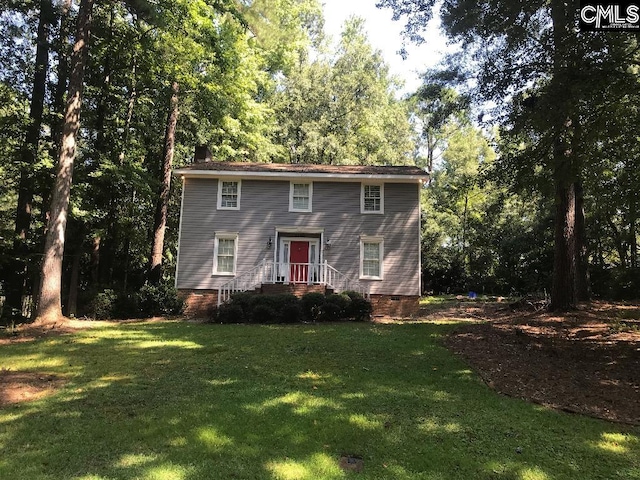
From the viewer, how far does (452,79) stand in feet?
35.3

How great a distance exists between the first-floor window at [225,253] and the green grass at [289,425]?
9.19 m

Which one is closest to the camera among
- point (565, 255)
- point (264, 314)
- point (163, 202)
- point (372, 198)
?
point (565, 255)

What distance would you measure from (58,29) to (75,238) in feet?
26.8

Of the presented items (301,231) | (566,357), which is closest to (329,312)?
(301,231)

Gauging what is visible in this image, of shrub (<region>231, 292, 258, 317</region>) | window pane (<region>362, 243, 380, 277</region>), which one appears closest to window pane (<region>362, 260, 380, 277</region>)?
window pane (<region>362, 243, 380, 277</region>)

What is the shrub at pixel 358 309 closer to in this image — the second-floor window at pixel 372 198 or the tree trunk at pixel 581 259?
the second-floor window at pixel 372 198

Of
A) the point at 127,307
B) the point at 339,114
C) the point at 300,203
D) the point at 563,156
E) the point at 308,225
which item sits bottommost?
the point at 127,307

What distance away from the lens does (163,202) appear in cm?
1800

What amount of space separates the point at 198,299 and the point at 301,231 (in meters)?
4.70

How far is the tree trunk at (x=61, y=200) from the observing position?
1162 centimetres

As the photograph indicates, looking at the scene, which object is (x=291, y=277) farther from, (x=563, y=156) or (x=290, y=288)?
(x=563, y=156)

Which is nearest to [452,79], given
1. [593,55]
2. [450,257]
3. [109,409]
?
[593,55]

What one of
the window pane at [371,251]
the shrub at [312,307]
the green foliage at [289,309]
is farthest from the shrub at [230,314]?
the window pane at [371,251]

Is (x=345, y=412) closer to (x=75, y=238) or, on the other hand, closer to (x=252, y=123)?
(x=75, y=238)
